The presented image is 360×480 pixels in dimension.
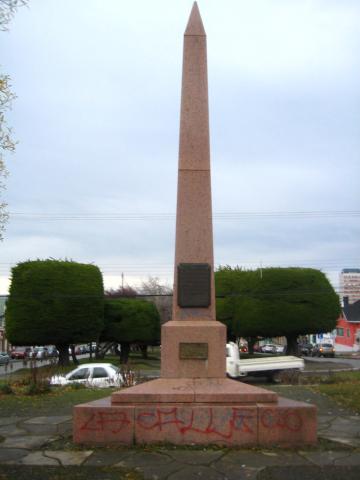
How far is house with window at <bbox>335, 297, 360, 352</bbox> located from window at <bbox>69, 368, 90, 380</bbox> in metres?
54.4

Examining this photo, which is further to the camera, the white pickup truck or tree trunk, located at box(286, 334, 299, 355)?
tree trunk, located at box(286, 334, 299, 355)

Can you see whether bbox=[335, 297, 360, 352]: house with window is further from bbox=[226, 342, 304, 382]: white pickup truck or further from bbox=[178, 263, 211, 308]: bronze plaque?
bbox=[178, 263, 211, 308]: bronze plaque

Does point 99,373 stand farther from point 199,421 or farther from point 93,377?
point 199,421

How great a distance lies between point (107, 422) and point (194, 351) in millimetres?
1607

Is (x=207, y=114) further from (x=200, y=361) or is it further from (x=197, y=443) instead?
(x=197, y=443)

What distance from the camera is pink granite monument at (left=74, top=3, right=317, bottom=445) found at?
23.1 ft

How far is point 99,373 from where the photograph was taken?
18.1 metres

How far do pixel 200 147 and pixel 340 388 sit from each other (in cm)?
845

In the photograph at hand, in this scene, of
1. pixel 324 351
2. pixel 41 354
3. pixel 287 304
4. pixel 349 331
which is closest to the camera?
pixel 287 304

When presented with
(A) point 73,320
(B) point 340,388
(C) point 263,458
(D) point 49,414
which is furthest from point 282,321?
(C) point 263,458

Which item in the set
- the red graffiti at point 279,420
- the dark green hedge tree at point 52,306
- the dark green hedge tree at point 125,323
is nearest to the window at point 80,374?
the red graffiti at point 279,420

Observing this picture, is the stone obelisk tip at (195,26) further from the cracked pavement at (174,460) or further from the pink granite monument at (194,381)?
the cracked pavement at (174,460)

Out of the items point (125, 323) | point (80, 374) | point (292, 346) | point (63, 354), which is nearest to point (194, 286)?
point (80, 374)

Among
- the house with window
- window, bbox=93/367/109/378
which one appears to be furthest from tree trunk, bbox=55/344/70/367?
the house with window
